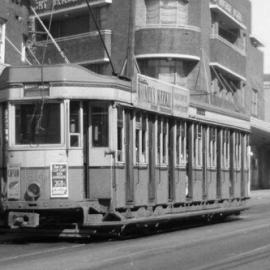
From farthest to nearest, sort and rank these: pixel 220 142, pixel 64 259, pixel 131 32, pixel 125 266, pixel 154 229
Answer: pixel 131 32 < pixel 220 142 < pixel 154 229 < pixel 64 259 < pixel 125 266

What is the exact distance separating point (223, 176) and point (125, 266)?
991cm

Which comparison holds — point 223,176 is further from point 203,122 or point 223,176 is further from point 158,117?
point 158,117

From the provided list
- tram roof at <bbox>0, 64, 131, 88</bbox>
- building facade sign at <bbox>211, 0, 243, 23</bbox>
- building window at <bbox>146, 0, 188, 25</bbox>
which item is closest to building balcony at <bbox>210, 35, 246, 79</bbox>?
building facade sign at <bbox>211, 0, 243, 23</bbox>

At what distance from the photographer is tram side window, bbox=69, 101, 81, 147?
14961mm

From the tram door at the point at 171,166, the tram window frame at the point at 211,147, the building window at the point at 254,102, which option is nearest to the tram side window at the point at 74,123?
the tram door at the point at 171,166

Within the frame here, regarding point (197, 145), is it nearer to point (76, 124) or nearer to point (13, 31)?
point (76, 124)

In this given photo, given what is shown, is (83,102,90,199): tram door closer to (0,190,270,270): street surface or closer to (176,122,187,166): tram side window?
(0,190,270,270): street surface

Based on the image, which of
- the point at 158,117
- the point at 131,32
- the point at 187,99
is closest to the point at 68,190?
the point at 158,117

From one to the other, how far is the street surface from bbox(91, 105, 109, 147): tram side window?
1.99 m

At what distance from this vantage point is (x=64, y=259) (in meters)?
12.4

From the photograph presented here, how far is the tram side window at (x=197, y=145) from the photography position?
62.8 ft

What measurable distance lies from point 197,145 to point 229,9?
2344 cm

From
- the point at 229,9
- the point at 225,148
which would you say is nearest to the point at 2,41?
the point at 225,148

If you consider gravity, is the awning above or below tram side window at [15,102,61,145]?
above
